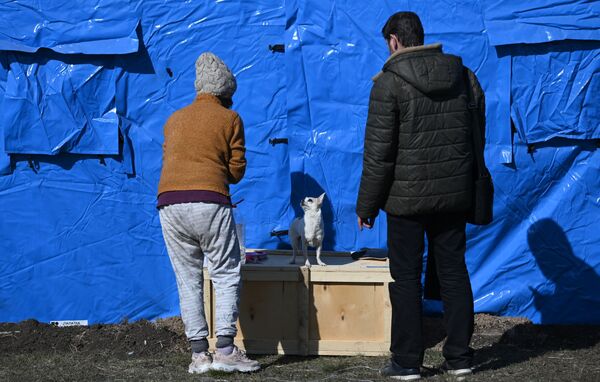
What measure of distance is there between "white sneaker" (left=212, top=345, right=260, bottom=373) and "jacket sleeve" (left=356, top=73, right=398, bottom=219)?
1.05m

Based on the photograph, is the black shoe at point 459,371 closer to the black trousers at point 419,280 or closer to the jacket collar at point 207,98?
the black trousers at point 419,280

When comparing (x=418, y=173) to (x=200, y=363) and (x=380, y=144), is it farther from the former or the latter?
(x=200, y=363)

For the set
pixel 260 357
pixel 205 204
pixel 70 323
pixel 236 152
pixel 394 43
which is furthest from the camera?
pixel 70 323

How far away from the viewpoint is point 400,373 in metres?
4.08

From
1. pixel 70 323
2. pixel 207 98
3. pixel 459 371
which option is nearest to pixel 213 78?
pixel 207 98

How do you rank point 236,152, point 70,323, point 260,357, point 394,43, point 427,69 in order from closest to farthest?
point 427,69
point 394,43
point 236,152
point 260,357
point 70,323

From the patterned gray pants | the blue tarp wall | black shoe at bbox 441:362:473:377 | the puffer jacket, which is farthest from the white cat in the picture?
black shoe at bbox 441:362:473:377

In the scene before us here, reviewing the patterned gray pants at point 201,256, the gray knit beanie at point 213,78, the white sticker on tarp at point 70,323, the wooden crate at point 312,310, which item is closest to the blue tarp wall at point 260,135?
the white sticker on tarp at point 70,323

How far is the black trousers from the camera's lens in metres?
3.97

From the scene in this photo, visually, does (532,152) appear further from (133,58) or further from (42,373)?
(42,373)

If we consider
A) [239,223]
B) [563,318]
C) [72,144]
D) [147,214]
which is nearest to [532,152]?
[563,318]

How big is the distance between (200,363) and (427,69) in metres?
1.86

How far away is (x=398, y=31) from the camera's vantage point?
155 inches

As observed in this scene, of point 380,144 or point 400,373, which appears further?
point 400,373
